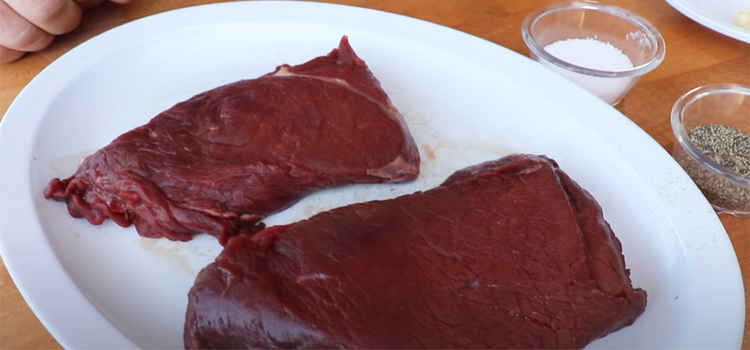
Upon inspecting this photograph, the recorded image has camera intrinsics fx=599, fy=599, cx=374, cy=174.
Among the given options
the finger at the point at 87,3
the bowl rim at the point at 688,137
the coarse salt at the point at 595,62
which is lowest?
the bowl rim at the point at 688,137

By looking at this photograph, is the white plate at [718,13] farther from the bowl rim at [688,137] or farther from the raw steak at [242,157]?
the raw steak at [242,157]

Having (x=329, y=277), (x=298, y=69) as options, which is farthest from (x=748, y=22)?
(x=329, y=277)

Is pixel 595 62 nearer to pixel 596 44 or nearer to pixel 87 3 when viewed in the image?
pixel 596 44

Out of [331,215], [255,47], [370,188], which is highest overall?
[255,47]

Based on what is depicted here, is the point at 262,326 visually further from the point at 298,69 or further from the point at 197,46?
the point at 197,46

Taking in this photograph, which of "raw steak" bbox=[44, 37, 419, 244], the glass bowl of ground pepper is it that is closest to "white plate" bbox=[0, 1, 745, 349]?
"raw steak" bbox=[44, 37, 419, 244]

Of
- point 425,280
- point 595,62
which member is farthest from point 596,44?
point 425,280

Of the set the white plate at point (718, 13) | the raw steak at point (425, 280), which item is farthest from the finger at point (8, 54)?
the white plate at point (718, 13)

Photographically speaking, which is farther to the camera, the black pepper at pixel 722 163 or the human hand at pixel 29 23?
the human hand at pixel 29 23
